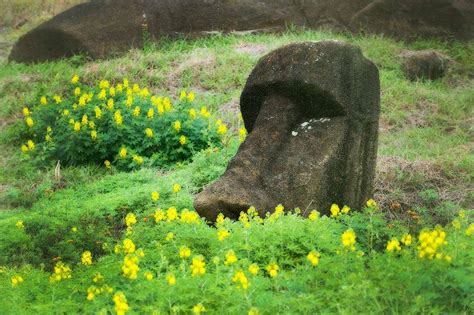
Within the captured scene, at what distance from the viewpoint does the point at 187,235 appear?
498cm

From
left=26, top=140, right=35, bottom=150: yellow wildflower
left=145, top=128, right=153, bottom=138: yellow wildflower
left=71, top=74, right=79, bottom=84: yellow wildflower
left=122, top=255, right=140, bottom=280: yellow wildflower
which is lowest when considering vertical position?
left=26, top=140, right=35, bottom=150: yellow wildflower

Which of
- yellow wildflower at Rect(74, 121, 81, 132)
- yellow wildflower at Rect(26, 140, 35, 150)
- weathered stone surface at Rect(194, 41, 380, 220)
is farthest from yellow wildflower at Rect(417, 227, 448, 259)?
yellow wildflower at Rect(26, 140, 35, 150)

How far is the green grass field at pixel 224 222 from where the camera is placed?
3652mm

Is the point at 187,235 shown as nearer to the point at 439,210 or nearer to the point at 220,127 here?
the point at 439,210

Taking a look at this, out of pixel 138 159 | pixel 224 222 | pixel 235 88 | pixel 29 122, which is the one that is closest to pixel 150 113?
pixel 138 159

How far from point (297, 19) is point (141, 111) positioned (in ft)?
23.4

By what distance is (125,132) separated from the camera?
29.5ft

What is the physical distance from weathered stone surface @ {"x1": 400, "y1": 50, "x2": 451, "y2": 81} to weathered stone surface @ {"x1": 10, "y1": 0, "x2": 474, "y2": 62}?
1759 mm

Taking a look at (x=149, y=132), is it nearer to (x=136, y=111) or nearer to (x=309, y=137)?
(x=136, y=111)

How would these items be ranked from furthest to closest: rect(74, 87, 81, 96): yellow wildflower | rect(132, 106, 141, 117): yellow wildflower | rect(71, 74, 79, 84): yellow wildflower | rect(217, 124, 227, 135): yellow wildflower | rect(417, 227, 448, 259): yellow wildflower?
1. rect(71, 74, 79, 84): yellow wildflower
2. rect(74, 87, 81, 96): yellow wildflower
3. rect(132, 106, 141, 117): yellow wildflower
4. rect(217, 124, 227, 135): yellow wildflower
5. rect(417, 227, 448, 259): yellow wildflower

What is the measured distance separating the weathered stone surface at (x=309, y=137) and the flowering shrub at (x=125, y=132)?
2.33 metres

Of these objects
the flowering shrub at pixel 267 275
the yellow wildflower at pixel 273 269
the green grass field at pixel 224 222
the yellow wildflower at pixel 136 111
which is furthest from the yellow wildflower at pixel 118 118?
the yellow wildflower at pixel 273 269

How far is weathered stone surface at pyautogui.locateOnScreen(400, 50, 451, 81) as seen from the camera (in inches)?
492

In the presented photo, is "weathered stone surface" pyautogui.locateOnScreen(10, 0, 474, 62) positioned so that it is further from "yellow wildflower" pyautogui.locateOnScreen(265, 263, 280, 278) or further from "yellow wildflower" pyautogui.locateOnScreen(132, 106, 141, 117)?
"yellow wildflower" pyautogui.locateOnScreen(265, 263, 280, 278)
